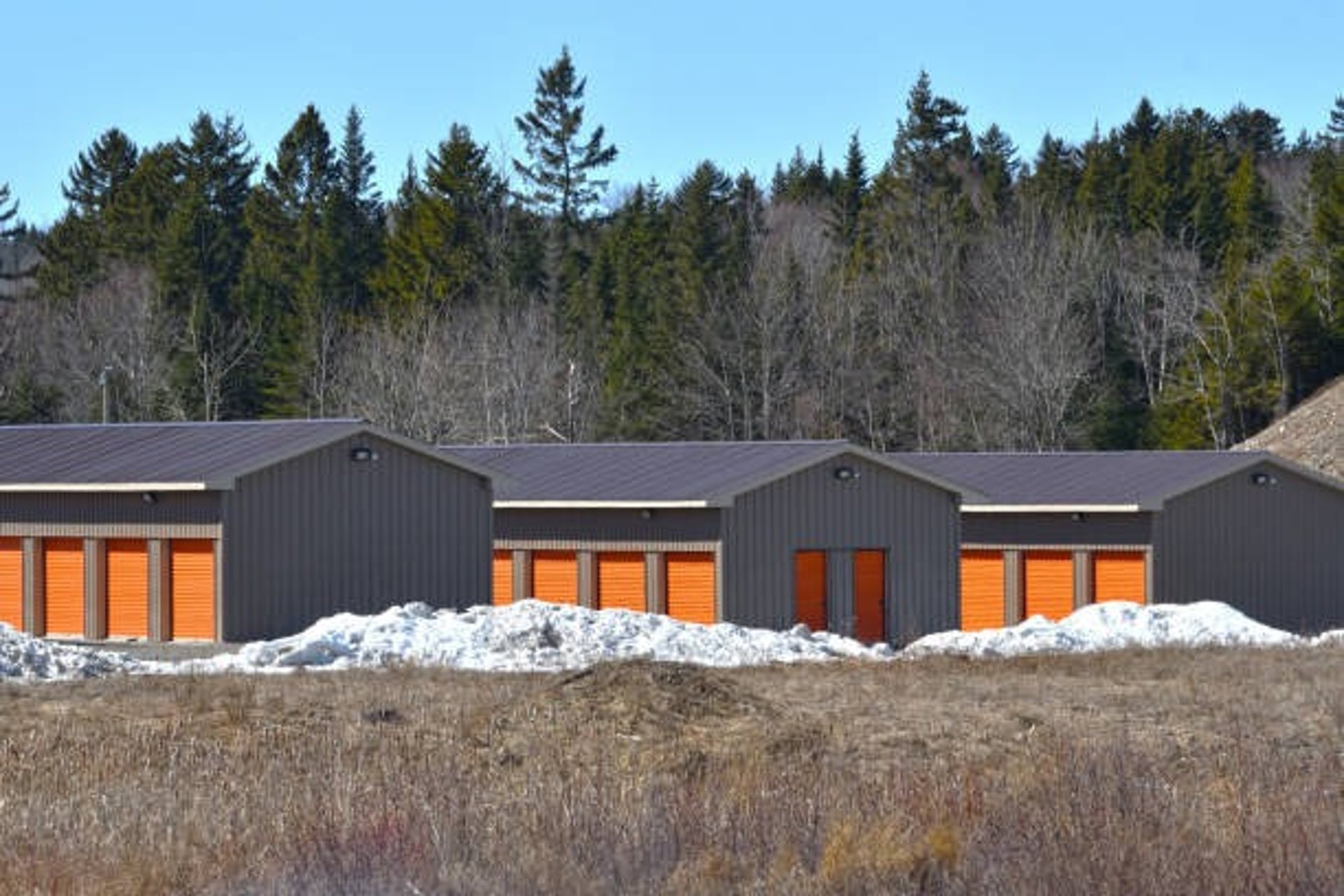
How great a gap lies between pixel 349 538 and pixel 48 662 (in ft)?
30.8

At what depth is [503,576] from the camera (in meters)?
41.3

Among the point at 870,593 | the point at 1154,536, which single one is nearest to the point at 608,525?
the point at 870,593

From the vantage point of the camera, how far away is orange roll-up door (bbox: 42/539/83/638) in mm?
35750

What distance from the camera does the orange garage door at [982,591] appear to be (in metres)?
43.1

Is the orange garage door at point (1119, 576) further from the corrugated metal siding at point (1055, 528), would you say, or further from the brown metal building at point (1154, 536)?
the corrugated metal siding at point (1055, 528)

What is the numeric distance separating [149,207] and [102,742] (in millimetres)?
72176

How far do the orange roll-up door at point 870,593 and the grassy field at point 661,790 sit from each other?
1636cm

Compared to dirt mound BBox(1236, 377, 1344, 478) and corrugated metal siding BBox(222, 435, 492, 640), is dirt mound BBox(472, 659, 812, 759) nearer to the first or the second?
corrugated metal siding BBox(222, 435, 492, 640)

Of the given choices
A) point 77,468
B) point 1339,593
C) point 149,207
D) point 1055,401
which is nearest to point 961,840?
point 77,468

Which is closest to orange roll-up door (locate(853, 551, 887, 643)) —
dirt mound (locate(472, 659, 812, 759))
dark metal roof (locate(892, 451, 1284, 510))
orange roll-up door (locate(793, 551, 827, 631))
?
orange roll-up door (locate(793, 551, 827, 631))

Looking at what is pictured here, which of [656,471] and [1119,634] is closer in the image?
[1119,634]

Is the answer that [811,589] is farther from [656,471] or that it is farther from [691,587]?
[656,471]

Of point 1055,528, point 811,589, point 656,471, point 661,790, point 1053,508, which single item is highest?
point 656,471

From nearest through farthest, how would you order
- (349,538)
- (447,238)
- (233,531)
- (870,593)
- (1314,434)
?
1. (233,531)
2. (349,538)
3. (870,593)
4. (1314,434)
5. (447,238)
